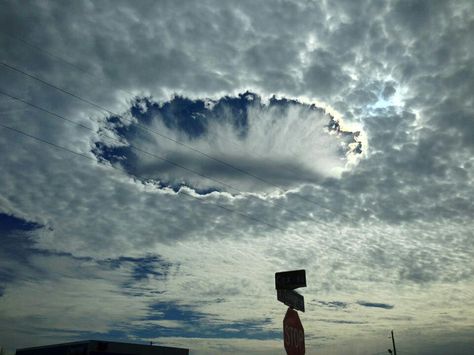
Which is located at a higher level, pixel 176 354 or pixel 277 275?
pixel 277 275

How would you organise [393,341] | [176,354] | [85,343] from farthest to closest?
[393,341] < [176,354] < [85,343]

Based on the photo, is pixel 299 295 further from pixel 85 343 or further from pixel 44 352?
pixel 44 352

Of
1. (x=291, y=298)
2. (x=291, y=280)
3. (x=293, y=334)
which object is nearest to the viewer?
(x=293, y=334)

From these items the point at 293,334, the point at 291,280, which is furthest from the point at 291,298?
the point at 293,334

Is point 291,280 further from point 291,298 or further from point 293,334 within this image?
point 293,334

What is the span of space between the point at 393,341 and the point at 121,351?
48833 millimetres

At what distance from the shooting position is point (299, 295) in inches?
331

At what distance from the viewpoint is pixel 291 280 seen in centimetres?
765

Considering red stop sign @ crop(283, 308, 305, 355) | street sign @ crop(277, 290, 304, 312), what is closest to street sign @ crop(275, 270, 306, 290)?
street sign @ crop(277, 290, 304, 312)

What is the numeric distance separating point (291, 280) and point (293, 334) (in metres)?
1.10

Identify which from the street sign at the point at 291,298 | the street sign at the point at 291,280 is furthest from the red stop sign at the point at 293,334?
the street sign at the point at 291,280

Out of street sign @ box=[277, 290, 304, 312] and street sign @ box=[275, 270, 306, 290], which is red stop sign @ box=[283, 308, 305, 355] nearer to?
street sign @ box=[277, 290, 304, 312]

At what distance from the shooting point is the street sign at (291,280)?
7.52m

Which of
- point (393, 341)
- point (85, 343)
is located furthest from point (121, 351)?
point (393, 341)
